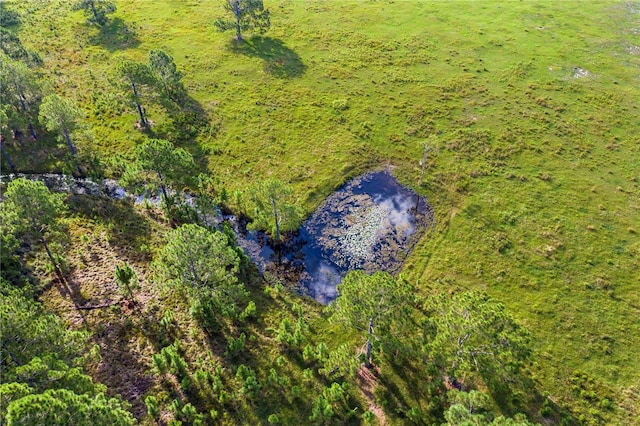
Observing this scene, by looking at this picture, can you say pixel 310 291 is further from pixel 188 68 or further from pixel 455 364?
pixel 188 68

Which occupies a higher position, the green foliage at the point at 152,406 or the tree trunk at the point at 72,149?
the tree trunk at the point at 72,149

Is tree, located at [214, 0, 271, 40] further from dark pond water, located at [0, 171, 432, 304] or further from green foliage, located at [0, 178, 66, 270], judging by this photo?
green foliage, located at [0, 178, 66, 270]

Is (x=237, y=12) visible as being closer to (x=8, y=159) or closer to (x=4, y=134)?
(x=4, y=134)

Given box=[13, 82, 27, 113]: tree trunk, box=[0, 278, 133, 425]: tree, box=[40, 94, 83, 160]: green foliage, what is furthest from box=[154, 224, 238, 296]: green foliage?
box=[13, 82, 27, 113]: tree trunk

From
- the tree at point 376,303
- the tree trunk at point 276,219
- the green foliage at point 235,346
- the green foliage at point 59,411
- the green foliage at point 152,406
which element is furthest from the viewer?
the tree trunk at point 276,219

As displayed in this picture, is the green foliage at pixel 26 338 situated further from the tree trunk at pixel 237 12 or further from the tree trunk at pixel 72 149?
the tree trunk at pixel 237 12

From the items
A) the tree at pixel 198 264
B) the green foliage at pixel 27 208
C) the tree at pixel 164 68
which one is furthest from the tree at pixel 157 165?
the tree at pixel 164 68

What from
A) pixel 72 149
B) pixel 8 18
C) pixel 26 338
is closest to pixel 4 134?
pixel 72 149


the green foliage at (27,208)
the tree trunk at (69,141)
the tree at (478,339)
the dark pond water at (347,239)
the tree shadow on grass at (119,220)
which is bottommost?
the dark pond water at (347,239)
